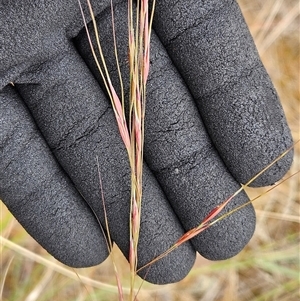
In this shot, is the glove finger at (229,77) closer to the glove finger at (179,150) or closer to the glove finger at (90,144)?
the glove finger at (179,150)

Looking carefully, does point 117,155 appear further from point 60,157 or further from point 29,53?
point 29,53

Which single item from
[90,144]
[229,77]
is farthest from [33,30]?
[229,77]

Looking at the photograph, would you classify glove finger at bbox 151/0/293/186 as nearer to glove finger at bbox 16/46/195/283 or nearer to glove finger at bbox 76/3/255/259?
glove finger at bbox 76/3/255/259

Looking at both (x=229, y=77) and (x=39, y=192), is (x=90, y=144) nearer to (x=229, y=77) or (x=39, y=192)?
(x=39, y=192)

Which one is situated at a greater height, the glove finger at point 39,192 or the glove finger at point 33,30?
the glove finger at point 33,30

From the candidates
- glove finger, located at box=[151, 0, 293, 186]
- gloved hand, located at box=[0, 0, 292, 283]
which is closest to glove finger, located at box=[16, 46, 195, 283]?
gloved hand, located at box=[0, 0, 292, 283]

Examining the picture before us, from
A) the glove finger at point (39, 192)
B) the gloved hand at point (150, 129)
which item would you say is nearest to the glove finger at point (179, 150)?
the gloved hand at point (150, 129)

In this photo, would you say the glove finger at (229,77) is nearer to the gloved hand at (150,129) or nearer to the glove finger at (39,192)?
the gloved hand at (150,129)
